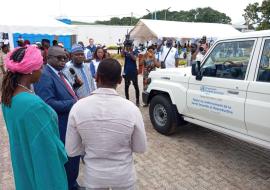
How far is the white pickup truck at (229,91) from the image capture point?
11.8 ft

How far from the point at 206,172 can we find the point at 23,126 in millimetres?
3106

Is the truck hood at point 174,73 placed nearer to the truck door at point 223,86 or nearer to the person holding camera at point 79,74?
the truck door at point 223,86

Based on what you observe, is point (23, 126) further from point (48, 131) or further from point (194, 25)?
point (194, 25)

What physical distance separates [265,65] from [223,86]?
653 millimetres

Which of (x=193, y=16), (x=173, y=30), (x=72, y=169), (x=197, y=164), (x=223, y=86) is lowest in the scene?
(x=197, y=164)

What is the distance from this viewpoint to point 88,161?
77.5 inches

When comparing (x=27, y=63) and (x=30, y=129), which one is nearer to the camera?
(x=30, y=129)

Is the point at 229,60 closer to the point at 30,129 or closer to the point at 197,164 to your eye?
the point at 197,164

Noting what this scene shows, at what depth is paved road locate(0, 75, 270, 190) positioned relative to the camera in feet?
12.3

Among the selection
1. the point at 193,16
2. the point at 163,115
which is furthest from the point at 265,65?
the point at 193,16

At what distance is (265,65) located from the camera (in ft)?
11.8

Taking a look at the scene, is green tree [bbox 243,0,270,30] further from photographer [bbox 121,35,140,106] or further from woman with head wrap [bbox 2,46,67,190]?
woman with head wrap [bbox 2,46,67,190]

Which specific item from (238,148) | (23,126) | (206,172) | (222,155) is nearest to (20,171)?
(23,126)

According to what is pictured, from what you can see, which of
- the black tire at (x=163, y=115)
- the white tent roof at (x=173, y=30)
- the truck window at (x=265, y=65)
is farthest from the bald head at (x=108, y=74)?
the white tent roof at (x=173, y=30)
